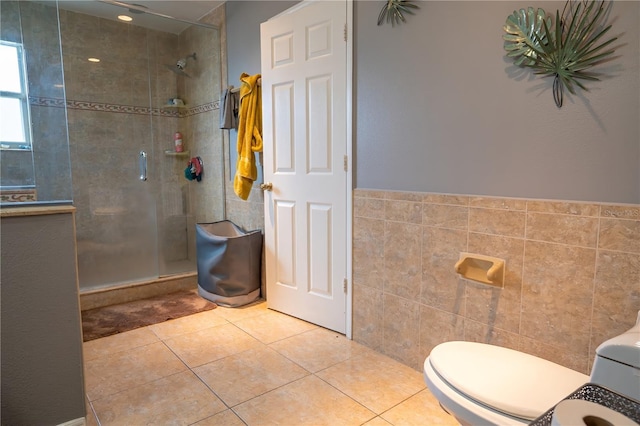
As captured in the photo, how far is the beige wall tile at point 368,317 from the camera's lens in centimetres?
218

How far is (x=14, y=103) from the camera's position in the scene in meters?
2.15

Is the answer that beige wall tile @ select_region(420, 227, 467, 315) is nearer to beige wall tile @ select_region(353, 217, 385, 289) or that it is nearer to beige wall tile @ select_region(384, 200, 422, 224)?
beige wall tile @ select_region(384, 200, 422, 224)

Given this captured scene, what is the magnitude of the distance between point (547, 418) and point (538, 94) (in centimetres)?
124

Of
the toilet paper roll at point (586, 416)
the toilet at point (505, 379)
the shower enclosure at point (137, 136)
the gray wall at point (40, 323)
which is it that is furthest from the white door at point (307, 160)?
the toilet paper roll at point (586, 416)

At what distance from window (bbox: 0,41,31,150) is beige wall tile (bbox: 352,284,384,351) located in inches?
82.2

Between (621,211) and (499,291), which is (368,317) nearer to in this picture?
(499,291)

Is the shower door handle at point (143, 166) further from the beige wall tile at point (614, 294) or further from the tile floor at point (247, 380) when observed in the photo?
the beige wall tile at point (614, 294)

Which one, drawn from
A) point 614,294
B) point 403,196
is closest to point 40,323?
point 403,196

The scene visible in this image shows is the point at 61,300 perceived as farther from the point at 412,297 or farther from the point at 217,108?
the point at 217,108

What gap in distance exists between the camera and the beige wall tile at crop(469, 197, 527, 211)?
155 cm

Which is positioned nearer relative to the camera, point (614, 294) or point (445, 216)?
point (614, 294)

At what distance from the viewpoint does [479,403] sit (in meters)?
1.06

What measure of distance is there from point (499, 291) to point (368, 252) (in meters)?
0.76

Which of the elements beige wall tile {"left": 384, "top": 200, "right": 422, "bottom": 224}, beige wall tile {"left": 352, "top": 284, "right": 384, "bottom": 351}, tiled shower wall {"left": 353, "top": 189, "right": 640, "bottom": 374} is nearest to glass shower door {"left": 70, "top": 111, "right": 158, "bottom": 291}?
beige wall tile {"left": 352, "top": 284, "right": 384, "bottom": 351}
